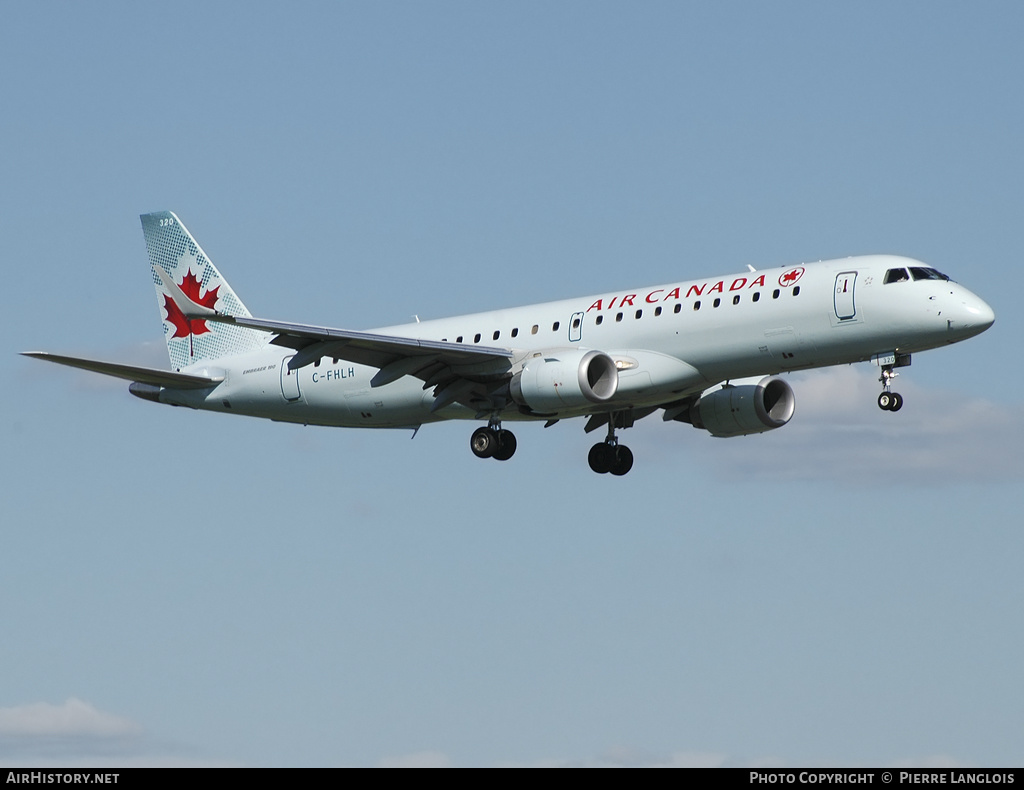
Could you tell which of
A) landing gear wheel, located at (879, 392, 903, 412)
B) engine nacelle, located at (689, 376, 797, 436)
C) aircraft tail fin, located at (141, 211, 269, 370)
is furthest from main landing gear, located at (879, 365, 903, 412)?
aircraft tail fin, located at (141, 211, 269, 370)

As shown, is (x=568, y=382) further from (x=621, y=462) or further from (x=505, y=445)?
(x=621, y=462)

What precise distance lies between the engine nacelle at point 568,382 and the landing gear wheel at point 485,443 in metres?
2.85

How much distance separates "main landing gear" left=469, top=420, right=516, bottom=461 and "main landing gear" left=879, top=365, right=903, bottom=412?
10.7 meters

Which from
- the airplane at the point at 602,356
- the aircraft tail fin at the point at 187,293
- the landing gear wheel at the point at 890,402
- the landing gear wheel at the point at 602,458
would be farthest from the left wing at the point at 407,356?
the landing gear wheel at the point at 890,402

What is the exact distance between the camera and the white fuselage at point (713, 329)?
38750 millimetres

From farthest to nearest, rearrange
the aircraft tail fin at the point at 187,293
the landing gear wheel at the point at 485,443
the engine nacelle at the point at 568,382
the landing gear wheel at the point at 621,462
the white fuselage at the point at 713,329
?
the aircraft tail fin at the point at 187,293
the landing gear wheel at the point at 621,462
the landing gear wheel at the point at 485,443
the engine nacelle at the point at 568,382
the white fuselage at the point at 713,329

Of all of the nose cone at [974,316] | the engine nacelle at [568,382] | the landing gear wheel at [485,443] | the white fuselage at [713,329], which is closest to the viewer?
the nose cone at [974,316]

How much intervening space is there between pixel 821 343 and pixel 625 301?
18.6 ft

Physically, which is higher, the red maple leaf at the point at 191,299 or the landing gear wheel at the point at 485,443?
the red maple leaf at the point at 191,299

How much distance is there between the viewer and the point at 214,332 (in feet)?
167

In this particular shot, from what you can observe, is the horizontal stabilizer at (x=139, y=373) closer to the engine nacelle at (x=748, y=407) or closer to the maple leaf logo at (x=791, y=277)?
the engine nacelle at (x=748, y=407)

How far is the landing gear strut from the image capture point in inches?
1869

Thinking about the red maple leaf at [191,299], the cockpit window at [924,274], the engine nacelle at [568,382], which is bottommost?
the engine nacelle at [568,382]

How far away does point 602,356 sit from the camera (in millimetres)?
41375
